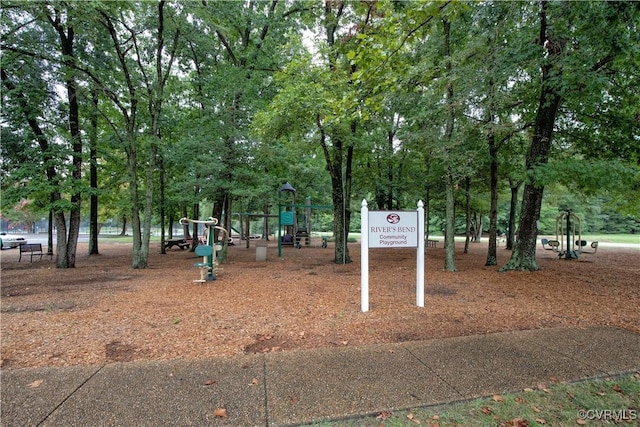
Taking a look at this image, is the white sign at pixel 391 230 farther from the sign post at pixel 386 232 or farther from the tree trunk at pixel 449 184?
the tree trunk at pixel 449 184

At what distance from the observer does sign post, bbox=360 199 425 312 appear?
4.71 m

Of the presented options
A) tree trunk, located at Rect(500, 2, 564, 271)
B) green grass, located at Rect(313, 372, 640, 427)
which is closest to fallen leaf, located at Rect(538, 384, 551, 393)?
green grass, located at Rect(313, 372, 640, 427)

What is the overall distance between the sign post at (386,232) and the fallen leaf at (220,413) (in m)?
2.80

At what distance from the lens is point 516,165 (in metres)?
11.5

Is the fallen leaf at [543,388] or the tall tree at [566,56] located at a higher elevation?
the tall tree at [566,56]

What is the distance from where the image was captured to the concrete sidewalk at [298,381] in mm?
2260

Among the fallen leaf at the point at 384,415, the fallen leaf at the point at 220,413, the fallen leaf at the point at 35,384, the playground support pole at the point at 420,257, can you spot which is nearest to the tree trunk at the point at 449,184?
the playground support pole at the point at 420,257

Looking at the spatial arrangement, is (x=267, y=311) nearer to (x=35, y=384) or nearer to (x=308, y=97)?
(x=35, y=384)

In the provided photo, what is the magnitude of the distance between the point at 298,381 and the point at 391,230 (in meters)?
2.76

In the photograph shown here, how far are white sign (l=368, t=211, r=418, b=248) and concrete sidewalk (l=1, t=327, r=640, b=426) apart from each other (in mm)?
1665

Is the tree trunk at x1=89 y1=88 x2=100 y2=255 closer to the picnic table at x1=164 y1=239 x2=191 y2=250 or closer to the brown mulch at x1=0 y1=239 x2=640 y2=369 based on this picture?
the picnic table at x1=164 y1=239 x2=191 y2=250

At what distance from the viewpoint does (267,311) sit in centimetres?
495

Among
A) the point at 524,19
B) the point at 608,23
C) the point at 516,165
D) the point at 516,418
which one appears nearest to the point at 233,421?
the point at 516,418

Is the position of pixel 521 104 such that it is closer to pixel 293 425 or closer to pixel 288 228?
pixel 293 425
